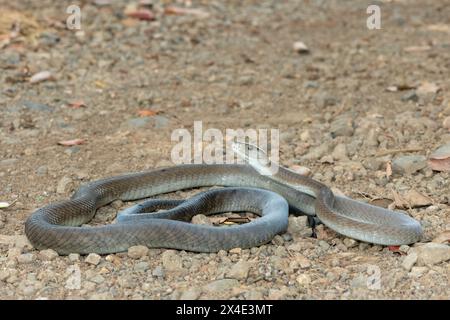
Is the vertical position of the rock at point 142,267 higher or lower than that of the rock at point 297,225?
higher

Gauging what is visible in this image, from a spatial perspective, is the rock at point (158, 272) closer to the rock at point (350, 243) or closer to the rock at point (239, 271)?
the rock at point (239, 271)

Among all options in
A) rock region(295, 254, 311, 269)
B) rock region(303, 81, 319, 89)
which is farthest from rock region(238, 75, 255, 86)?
rock region(295, 254, 311, 269)

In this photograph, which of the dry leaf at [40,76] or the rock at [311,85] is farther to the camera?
the rock at [311,85]

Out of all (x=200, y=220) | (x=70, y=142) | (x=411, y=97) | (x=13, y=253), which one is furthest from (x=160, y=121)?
(x=13, y=253)

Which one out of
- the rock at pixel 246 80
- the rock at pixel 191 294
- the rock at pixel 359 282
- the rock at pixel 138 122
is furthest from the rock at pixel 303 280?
the rock at pixel 246 80

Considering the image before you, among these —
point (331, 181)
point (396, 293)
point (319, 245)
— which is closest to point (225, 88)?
point (331, 181)

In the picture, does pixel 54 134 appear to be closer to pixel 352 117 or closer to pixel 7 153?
pixel 7 153

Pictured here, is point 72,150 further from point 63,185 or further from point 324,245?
point 324,245
